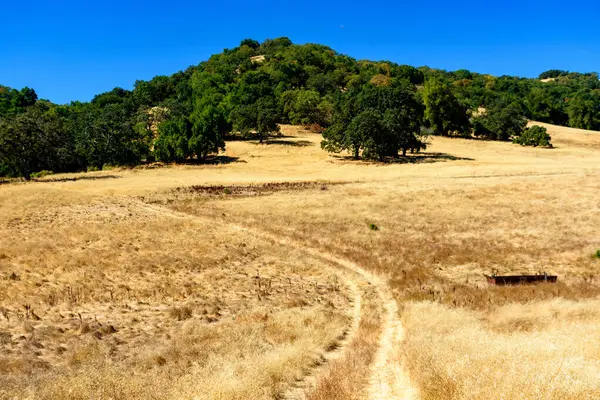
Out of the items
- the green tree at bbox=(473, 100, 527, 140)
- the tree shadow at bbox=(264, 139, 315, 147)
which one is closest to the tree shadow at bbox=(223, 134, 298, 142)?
the tree shadow at bbox=(264, 139, 315, 147)

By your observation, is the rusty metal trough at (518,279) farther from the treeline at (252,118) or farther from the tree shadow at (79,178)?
the tree shadow at (79,178)

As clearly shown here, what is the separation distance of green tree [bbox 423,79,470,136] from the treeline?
0.25 m

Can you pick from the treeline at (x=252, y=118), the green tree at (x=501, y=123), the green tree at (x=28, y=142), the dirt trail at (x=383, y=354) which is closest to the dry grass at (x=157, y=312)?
the dirt trail at (x=383, y=354)

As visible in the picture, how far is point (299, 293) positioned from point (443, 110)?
321ft

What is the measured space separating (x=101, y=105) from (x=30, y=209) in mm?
109223

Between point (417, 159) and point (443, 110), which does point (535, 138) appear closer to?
point (443, 110)

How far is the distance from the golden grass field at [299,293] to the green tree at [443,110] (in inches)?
2265

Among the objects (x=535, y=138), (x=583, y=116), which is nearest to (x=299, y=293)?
(x=535, y=138)

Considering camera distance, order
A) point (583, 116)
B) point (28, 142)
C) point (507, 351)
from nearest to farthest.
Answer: point (507, 351), point (28, 142), point (583, 116)

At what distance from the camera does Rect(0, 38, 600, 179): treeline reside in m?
72.9

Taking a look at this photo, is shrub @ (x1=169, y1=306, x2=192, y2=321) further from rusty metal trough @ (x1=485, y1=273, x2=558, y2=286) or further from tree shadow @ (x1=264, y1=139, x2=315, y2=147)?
tree shadow @ (x1=264, y1=139, x2=315, y2=147)

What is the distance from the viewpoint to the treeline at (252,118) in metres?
72.9

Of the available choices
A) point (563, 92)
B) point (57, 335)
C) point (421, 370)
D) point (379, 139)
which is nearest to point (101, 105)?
point (379, 139)

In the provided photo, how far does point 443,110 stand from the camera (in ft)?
350
